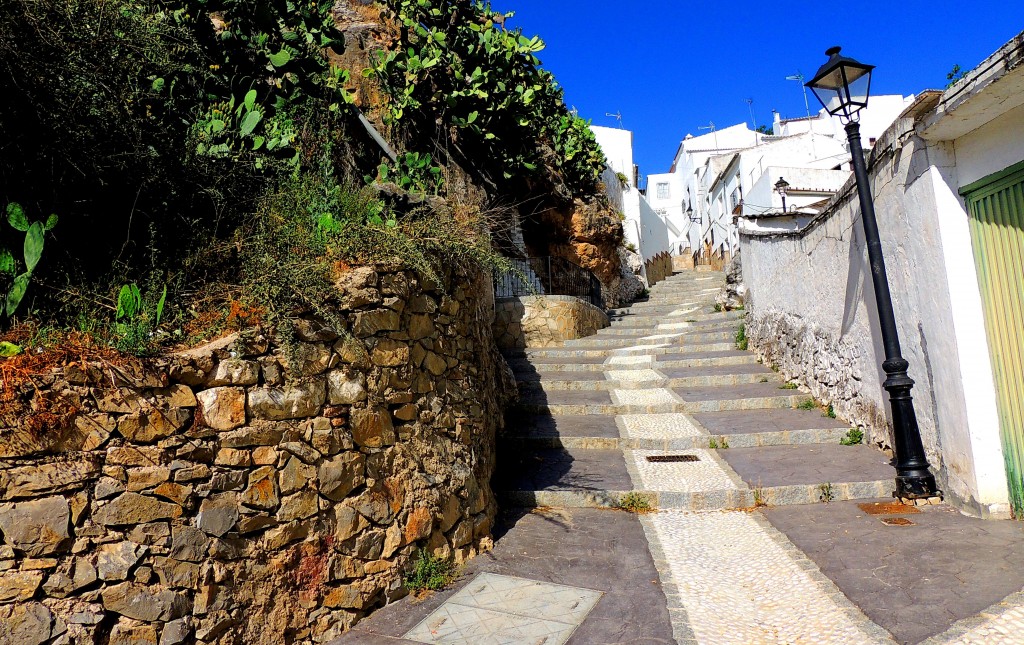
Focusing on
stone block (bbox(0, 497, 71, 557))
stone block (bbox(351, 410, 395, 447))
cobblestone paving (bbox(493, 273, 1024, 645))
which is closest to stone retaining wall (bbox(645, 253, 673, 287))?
cobblestone paving (bbox(493, 273, 1024, 645))

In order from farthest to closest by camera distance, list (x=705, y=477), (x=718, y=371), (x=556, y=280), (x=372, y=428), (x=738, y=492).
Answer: (x=556, y=280), (x=718, y=371), (x=705, y=477), (x=738, y=492), (x=372, y=428)

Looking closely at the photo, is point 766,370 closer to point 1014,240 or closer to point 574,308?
point 574,308

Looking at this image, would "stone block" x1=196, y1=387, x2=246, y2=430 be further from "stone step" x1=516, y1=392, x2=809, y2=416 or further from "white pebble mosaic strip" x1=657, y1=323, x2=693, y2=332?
"white pebble mosaic strip" x1=657, y1=323, x2=693, y2=332

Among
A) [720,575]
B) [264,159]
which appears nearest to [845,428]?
[720,575]

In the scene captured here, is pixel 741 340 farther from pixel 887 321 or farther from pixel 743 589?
pixel 743 589

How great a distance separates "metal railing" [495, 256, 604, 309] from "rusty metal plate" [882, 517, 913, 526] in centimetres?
768

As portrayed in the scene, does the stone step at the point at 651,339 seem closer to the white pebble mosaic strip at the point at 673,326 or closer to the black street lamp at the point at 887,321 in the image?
the white pebble mosaic strip at the point at 673,326

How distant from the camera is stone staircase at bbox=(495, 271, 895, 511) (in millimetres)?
4949

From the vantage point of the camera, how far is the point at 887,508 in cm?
452

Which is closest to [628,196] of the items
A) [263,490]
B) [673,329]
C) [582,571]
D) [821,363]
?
[673,329]

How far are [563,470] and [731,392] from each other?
3.38 m

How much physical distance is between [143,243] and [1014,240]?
17.9 ft

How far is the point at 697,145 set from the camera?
3812 cm

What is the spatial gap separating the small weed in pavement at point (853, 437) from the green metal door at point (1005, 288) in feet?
6.42
